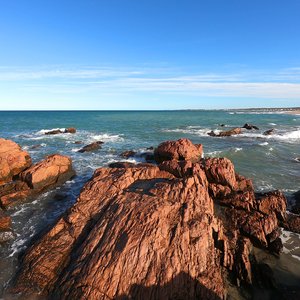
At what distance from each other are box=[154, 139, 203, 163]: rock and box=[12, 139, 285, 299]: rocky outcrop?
341 inches

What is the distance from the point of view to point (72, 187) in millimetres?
21734

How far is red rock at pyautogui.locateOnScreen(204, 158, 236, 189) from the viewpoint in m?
18.4

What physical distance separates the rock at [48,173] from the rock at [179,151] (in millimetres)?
8728

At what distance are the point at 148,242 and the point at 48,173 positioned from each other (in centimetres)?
1347

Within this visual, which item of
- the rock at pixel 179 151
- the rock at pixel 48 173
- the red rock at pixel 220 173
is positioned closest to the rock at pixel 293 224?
the red rock at pixel 220 173

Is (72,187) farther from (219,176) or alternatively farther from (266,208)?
(266,208)

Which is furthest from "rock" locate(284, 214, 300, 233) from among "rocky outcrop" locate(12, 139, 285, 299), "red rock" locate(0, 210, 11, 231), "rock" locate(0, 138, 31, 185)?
"rock" locate(0, 138, 31, 185)

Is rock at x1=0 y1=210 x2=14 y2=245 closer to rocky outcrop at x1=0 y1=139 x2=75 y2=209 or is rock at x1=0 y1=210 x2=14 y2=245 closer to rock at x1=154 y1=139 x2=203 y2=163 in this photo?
A: rocky outcrop at x1=0 y1=139 x2=75 y2=209

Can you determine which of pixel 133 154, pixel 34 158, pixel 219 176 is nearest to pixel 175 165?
pixel 219 176

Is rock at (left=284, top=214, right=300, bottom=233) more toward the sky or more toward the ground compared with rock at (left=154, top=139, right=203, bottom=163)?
more toward the ground

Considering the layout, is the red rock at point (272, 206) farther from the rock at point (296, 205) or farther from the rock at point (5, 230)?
the rock at point (5, 230)

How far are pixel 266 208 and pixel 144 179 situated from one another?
24.7 feet

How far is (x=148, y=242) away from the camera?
11.3 m

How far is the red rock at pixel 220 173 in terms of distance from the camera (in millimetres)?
18391
